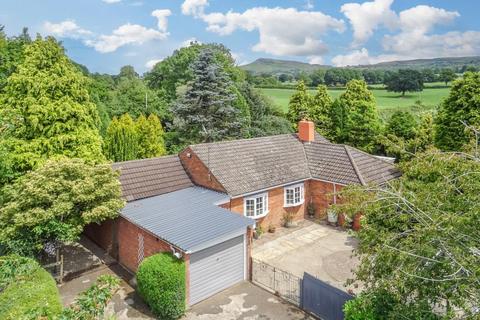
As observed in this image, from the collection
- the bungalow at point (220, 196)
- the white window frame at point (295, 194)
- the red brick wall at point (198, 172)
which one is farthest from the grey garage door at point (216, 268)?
the white window frame at point (295, 194)

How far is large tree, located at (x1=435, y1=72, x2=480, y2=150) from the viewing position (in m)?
25.0

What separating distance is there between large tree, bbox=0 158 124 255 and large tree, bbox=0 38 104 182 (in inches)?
116

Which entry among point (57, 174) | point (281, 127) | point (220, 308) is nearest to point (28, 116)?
point (57, 174)

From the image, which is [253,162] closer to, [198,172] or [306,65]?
[198,172]

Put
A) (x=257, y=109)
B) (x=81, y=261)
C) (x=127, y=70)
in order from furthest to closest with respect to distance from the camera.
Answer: (x=127, y=70)
(x=257, y=109)
(x=81, y=261)

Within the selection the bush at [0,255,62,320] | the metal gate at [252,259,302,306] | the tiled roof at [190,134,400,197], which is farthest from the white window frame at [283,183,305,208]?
→ the bush at [0,255,62,320]

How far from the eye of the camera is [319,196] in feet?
77.5

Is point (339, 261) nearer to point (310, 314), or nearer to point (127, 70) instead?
Answer: point (310, 314)

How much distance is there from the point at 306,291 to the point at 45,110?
15919mm

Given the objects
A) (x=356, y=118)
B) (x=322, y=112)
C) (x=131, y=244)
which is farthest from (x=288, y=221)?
(x=322, y=112)

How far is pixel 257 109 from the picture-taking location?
1711 inches

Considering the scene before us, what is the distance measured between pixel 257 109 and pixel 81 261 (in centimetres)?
3010

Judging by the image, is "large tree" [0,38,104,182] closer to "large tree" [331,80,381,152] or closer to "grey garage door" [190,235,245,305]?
"grey garage door" [190,235,245,305]

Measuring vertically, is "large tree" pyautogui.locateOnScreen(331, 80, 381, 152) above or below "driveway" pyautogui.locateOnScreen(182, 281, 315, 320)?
above
